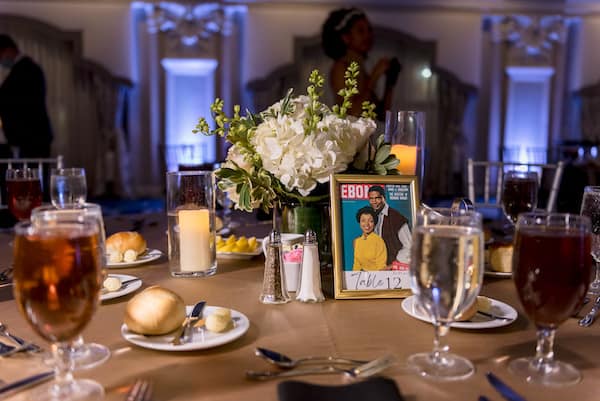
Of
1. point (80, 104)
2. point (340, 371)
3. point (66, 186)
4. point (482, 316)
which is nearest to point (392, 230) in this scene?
point (482, 316)

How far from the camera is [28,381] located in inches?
28.1

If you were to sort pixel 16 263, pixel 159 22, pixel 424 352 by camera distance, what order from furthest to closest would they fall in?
pixel 159 22, pixel 424 352, pixel 16 263

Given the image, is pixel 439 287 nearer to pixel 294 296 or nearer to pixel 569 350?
pixel 569 350

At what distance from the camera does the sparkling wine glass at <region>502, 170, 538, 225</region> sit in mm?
1565

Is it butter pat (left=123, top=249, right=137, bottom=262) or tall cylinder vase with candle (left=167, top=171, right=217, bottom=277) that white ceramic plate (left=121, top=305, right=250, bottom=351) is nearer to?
tall cylinder vase with candle (left=167, top=171, right=217, bottom=277)

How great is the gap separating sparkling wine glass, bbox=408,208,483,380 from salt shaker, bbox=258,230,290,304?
0.39 metres

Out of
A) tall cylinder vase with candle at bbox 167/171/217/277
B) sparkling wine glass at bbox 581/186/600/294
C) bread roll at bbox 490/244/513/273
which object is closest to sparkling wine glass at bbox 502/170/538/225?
bread roll at bbox 490/244/513/273

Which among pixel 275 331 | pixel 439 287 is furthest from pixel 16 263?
pixel 439 287

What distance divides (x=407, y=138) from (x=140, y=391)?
1.01 m

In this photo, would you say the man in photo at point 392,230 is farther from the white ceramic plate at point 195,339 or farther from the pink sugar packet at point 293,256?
the white ceramic plate at point 195,339

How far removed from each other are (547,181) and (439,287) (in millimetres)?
6051

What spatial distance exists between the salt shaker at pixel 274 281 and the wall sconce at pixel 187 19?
7.97m

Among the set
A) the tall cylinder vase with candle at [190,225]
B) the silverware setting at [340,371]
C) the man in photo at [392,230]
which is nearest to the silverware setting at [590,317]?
the man in photo at [392,230]

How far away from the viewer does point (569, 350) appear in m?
0.88
